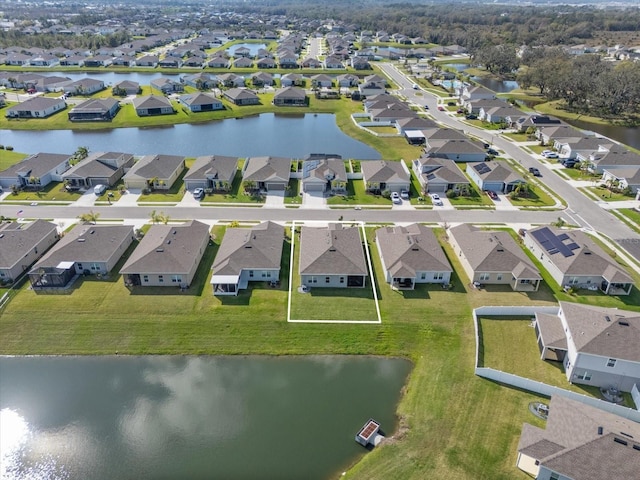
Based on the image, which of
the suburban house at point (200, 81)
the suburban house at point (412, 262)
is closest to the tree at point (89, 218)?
the suburban house at point (412, 262)

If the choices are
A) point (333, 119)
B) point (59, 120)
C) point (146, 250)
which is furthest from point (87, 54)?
point (146, 250)

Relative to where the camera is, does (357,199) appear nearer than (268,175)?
Yes

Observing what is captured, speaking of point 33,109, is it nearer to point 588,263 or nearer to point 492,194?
point 492,194

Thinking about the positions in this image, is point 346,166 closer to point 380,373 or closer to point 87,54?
point 380,373

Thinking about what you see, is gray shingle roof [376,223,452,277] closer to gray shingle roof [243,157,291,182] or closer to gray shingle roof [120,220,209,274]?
gray shingle roof [243,157,291,182]

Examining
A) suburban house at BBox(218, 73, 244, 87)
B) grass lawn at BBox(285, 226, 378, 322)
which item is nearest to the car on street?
grass lawn at BBox(285, 226, 378, 322)

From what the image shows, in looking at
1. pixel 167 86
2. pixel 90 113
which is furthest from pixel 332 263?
pixel 167 86

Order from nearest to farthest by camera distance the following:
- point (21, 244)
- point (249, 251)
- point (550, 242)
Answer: point (249, 251)
point (21, 244)
point (550, 242)
